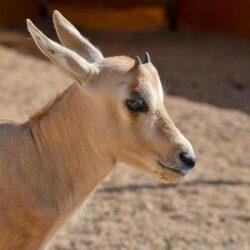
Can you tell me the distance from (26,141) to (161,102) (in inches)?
32.7

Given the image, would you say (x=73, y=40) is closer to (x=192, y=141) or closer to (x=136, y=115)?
(x=136, y=115)

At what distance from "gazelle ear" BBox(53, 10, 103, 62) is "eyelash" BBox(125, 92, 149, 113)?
→ 2.03 ft

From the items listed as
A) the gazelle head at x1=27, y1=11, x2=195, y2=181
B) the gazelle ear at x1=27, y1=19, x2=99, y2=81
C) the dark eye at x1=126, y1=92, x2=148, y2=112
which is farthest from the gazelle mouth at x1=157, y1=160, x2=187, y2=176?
the gazelle ear at x1=27, y1=19, x2=99, y2=81

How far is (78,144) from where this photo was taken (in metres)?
4.59

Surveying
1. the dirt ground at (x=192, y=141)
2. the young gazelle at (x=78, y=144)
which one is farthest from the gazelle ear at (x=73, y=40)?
the dirt ground at (x=192, y=141)

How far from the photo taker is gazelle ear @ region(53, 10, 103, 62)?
484 centimetres

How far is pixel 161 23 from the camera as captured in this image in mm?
17109

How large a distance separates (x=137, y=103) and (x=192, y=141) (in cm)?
453

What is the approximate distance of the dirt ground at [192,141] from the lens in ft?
20.5

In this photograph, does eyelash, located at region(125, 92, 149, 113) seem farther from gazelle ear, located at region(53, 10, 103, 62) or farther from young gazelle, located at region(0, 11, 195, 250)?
gazelle ear, located at region(53, 10, 103, 62)

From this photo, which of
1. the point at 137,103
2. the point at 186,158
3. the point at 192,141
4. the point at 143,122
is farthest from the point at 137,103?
the point at 192,141

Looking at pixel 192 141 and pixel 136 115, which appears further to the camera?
pixel 192 141

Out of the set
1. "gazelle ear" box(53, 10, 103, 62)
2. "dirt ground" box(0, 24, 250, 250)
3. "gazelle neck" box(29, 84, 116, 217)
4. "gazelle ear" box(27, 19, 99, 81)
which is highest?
"gazelle ear" box(27, 19, 99, 81)

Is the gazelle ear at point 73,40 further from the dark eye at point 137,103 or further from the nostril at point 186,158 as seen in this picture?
the nostril at point 186,158
